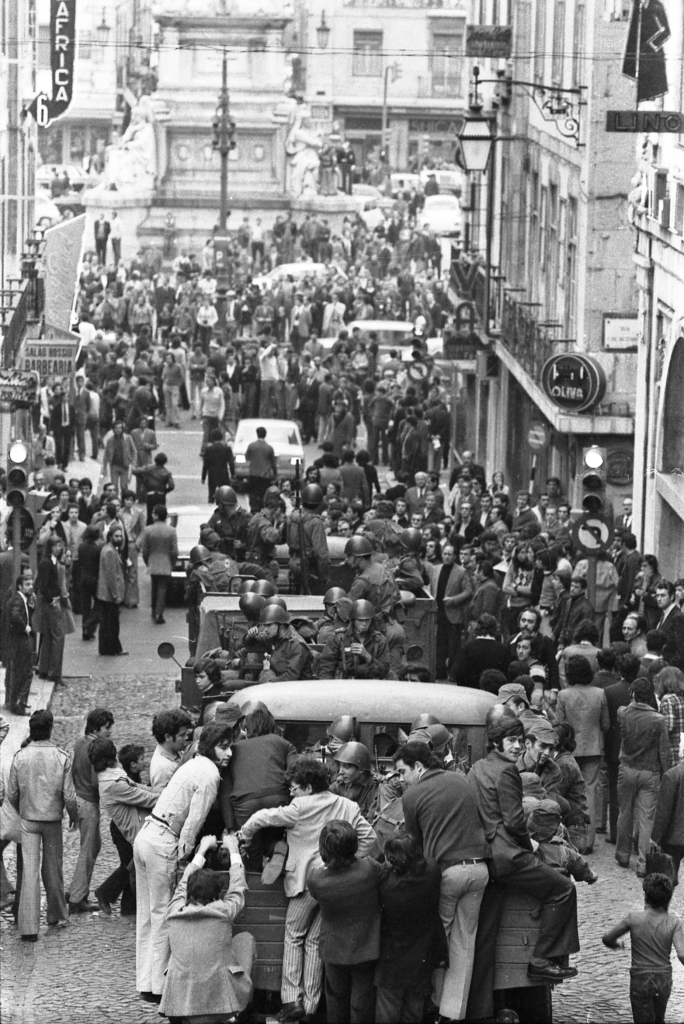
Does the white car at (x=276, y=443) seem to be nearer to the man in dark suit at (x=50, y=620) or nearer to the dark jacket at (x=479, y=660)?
the man in dark suit at (x=50, y=620)

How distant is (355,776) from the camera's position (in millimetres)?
13719

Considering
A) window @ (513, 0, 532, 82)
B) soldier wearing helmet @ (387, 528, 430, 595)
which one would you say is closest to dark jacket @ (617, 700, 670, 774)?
soldier wearing helmet @ (387, 528, 430, 595)

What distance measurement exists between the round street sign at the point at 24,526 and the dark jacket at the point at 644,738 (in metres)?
7.12

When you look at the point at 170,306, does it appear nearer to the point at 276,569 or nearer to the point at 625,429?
the point at 625,429

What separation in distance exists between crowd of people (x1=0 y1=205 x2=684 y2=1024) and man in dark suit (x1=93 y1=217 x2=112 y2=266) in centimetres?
3121

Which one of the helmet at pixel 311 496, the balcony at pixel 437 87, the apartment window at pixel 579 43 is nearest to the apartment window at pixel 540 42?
the apartment window at pixel 579 43

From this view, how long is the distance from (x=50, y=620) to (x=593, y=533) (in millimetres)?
4909

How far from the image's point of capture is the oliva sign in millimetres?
40062

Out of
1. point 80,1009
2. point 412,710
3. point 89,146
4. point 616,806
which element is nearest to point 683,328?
point 616,806

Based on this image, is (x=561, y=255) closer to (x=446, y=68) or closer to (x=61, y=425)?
(x=61, y=425)

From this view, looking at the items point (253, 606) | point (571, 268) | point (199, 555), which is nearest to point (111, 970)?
point (253, 606)

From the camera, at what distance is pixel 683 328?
82.1ft

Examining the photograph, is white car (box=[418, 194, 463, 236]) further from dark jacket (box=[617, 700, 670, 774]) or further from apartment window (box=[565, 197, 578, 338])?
dark jacket (box=[617, 700, 670, 774])

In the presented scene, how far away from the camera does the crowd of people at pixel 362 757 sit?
41.8 feet
